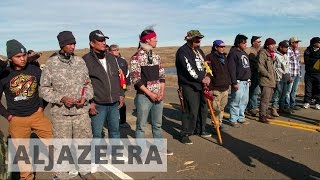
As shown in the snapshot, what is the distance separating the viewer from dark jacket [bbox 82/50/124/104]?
5688 millimetres

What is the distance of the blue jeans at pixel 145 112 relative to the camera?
20.8ft

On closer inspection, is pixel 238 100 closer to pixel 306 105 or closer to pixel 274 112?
pixel 274 112

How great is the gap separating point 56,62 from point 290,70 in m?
7.47

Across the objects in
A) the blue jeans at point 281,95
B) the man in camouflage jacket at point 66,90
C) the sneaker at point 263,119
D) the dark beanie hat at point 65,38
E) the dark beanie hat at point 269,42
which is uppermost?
the dark beanie hat at point 269,42

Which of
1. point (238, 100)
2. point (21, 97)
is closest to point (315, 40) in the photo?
point (238, 100)

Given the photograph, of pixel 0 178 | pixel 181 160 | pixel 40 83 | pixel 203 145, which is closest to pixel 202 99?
pixel 203 145

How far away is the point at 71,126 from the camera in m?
5.29

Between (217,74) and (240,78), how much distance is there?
0.95 m

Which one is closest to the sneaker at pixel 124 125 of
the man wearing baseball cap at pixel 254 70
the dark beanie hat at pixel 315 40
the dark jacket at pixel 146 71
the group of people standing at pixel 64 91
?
the dark jacket at pixel 146 71

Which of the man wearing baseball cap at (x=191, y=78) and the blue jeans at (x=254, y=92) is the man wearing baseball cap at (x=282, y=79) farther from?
the man wearing baseball cap at (x=191, y=78)

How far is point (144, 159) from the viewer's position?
6.43m

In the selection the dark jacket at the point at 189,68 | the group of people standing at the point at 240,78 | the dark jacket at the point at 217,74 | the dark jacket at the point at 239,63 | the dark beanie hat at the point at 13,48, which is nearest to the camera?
the dark beanie hat at the point at 13,48

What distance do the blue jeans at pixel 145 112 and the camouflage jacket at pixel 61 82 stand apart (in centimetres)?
128

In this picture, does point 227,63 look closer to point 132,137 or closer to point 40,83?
point 132,137
